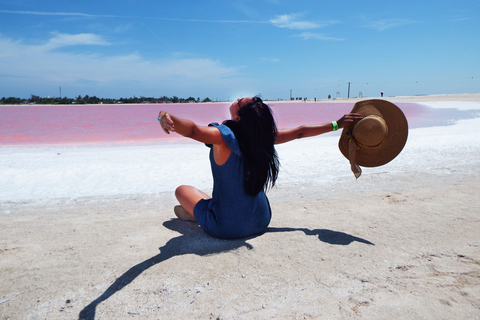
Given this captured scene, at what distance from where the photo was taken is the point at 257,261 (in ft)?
7.88

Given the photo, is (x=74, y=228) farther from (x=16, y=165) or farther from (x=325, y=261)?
(x=16, y=165)

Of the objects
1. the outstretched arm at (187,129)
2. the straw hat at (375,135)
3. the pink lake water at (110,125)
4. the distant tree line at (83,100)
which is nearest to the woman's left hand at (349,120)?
the straw hat at (375,135)

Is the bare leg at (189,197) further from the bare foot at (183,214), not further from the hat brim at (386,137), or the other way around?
the hat brim at (386,137)

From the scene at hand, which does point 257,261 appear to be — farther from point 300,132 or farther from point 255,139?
point 300,132

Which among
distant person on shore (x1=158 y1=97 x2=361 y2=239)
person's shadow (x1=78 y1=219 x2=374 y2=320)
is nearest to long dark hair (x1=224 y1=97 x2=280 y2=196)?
distant person on shore (x1=158 y1=97 x2=361 y2=239)

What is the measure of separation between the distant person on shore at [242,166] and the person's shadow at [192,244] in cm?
10

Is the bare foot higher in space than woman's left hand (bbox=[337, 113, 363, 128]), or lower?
lower

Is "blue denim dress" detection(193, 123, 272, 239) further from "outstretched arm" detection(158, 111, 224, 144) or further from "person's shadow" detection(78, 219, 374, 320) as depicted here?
"outstretched arm" detection(158, 111, 224, 144)

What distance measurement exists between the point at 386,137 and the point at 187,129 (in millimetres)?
1828

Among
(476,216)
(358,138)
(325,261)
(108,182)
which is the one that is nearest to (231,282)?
(325,261)

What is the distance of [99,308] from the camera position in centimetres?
188

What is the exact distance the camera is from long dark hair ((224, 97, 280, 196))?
8.14 ft

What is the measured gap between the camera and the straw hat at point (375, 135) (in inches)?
115

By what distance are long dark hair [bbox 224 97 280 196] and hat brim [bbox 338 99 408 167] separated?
2.77ft
